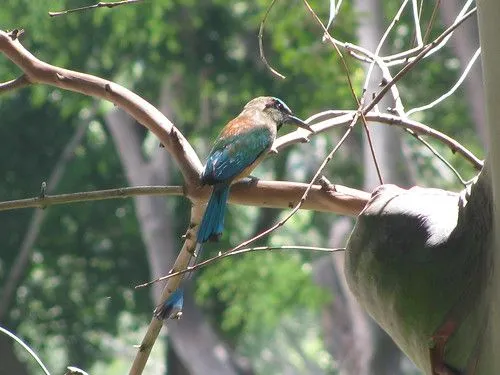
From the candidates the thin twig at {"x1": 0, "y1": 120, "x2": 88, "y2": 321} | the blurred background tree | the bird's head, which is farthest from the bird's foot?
the thin twig at {"x1": 0, "y1": 120, "x2": 88, "y2": 321}

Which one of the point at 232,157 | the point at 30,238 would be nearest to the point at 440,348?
the point at 232,157

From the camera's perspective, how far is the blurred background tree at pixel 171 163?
27.3 ft

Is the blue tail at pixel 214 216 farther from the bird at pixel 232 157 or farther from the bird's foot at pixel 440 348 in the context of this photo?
the bird's foot at pixel 440 348

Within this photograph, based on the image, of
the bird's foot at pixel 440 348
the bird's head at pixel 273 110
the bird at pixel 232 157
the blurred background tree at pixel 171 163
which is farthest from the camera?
the blurred background tree at pixel 171 163

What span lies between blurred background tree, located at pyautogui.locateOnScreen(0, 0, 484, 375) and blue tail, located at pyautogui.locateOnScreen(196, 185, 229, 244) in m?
5.43

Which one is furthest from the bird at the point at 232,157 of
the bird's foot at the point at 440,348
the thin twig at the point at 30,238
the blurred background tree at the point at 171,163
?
the thin twig at the point at 30,238

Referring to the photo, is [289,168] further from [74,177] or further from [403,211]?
[403,211]

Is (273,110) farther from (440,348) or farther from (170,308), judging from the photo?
(440,348)

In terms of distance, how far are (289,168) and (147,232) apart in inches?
72.8

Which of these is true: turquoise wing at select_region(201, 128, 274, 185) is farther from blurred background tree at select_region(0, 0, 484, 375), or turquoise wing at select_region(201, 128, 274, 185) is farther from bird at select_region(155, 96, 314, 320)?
blurred background tree at select_region(0, 0, 484, 375)

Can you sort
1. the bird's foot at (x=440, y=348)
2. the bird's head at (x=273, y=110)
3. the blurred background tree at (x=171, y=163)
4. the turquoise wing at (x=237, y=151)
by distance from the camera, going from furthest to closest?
1. the blurred background tree at (x=171, y=163)
2. the bird's head at (x=273, y=110)
3. the turquoise wing at (x=237, y=151)
4. the bird's foot at (x=440, y=348)

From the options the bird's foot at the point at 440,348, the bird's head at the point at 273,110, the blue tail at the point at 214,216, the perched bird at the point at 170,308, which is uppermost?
the bird's head at the point at 273,110

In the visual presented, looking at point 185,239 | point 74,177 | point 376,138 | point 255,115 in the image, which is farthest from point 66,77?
point 74,177

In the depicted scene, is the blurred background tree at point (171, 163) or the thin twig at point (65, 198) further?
the blurred background tree at point (171, 163)
